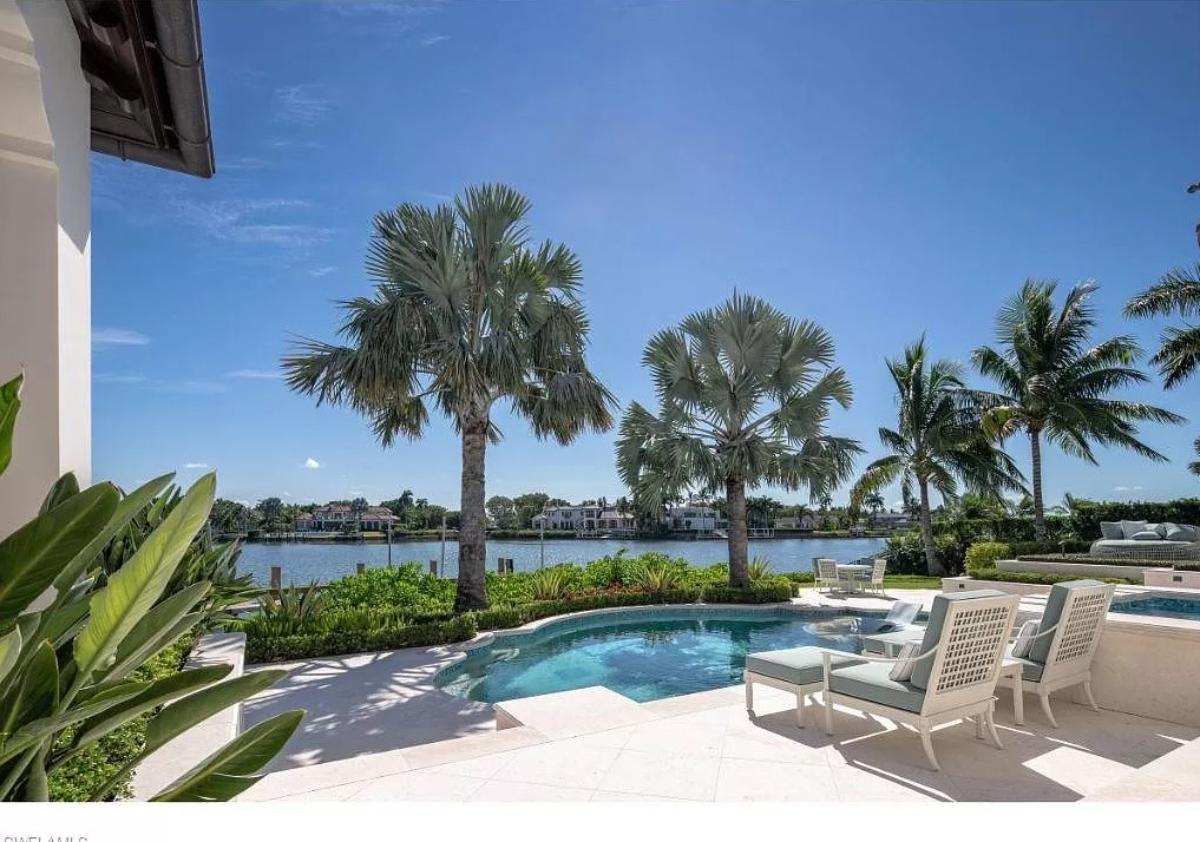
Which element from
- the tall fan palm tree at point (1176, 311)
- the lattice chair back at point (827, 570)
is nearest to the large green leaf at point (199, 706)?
the lattice chair back at point (827, 570)

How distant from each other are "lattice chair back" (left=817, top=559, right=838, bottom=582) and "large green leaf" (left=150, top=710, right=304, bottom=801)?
13.3 metres

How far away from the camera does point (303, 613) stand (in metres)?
8.12

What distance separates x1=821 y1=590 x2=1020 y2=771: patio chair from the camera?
144 inches

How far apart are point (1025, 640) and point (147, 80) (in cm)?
639

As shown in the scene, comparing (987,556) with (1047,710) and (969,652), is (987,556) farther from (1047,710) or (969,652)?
(969,652)

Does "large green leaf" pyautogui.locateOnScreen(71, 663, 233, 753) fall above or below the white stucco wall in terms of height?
below

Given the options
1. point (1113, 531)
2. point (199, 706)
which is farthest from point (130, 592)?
point (1113, 531)

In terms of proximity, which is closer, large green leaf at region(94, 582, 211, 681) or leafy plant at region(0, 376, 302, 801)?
leafy plant at region(0, 376, 302, 801)

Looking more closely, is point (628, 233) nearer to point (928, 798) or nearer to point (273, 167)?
point (273, 167)

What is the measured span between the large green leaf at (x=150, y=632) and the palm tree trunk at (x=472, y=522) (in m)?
8.47

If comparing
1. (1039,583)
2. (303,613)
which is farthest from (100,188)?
(1039,583)

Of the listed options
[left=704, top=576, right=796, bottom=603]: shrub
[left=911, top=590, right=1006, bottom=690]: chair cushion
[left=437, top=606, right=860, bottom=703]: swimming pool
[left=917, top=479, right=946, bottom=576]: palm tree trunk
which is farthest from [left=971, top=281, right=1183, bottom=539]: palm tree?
[left=911, top=590, right=1006, bottom=690]: chair cushion

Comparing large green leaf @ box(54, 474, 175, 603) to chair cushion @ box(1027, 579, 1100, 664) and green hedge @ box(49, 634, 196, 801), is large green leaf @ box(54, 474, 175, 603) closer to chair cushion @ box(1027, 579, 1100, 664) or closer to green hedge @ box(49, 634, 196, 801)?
green hedge @ box(49, 634, 196, 801)

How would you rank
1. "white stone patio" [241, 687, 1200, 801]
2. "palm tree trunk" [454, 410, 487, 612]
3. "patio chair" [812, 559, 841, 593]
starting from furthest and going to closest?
"patio chair" [812, 559, 841, 593], "palm tree trunk" [454, 410, 487, 612], "white stone patio" [241, 687, 1200, 801]
